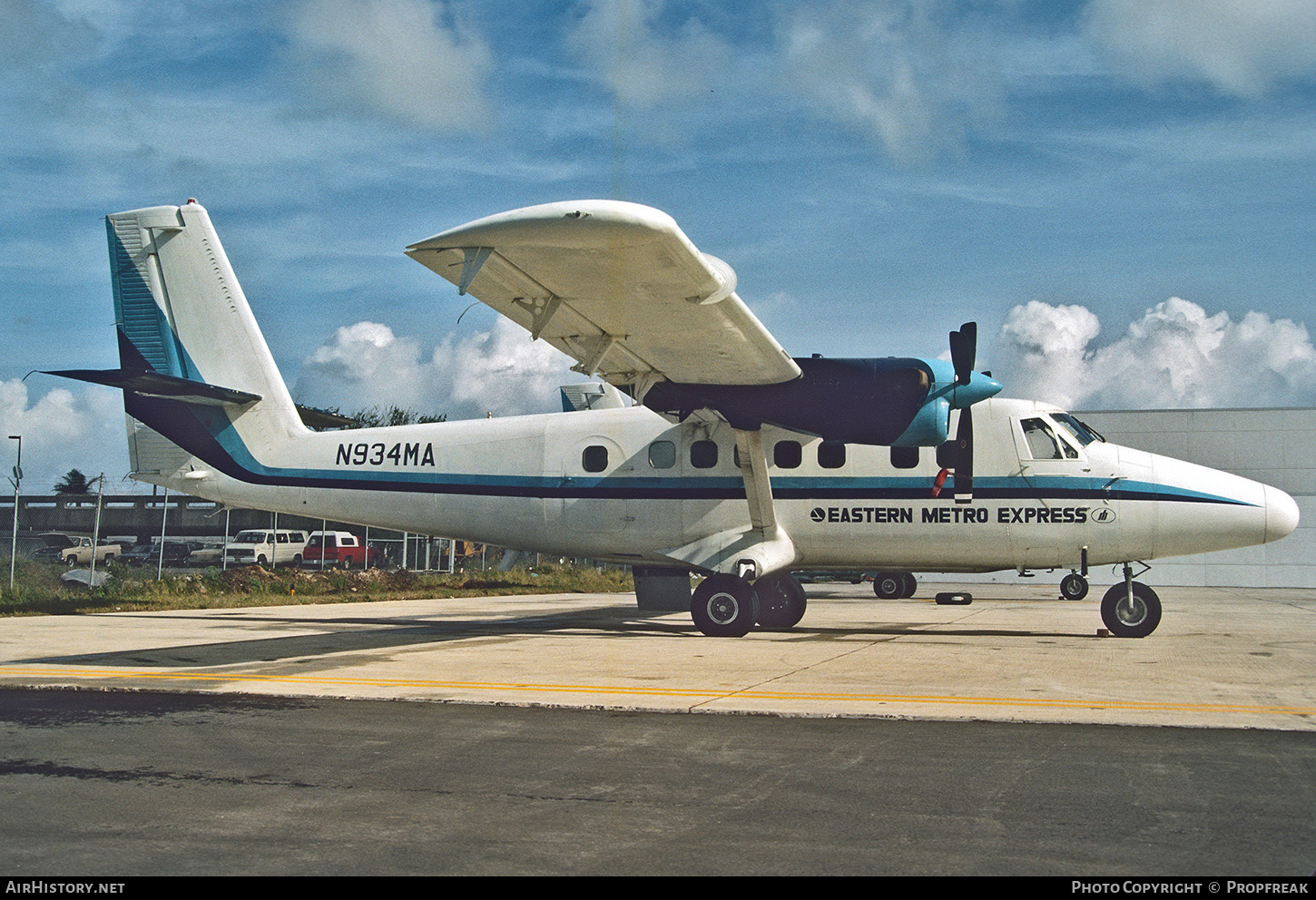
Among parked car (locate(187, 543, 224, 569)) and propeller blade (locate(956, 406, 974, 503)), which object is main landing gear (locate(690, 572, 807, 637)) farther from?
parked car (locate(187, 543, 224, 569))

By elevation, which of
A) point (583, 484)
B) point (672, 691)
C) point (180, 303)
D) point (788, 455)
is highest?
point (180, 303)

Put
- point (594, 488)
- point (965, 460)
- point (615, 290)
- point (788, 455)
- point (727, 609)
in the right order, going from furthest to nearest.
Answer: point (594, 488) → point (788, 455) → point (965, 460) → point (727, 609) → point (615, 290)

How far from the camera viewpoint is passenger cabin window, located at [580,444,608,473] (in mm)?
16938

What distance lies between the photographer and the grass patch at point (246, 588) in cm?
2084

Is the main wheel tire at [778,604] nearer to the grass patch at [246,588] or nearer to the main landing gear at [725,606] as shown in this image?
the main landing gear at [725,606]

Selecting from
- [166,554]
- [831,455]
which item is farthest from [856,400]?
[166,554]

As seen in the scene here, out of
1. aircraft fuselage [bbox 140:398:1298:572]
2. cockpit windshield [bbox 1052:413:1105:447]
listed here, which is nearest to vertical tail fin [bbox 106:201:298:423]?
aircraft fuselage [bbox 140:398:1298:572]

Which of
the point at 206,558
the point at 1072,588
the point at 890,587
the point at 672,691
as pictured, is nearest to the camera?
the point at 672,691

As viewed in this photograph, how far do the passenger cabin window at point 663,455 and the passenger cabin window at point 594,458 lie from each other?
804mm

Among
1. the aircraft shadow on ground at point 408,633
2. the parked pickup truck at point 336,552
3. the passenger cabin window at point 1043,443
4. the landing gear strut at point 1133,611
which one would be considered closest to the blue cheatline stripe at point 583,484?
the passenger cabin window at point 1043,443

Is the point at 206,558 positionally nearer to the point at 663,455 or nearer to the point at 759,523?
the point at 663,455

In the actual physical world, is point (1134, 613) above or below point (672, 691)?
above

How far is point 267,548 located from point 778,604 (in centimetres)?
3367

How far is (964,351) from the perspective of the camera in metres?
14.9
